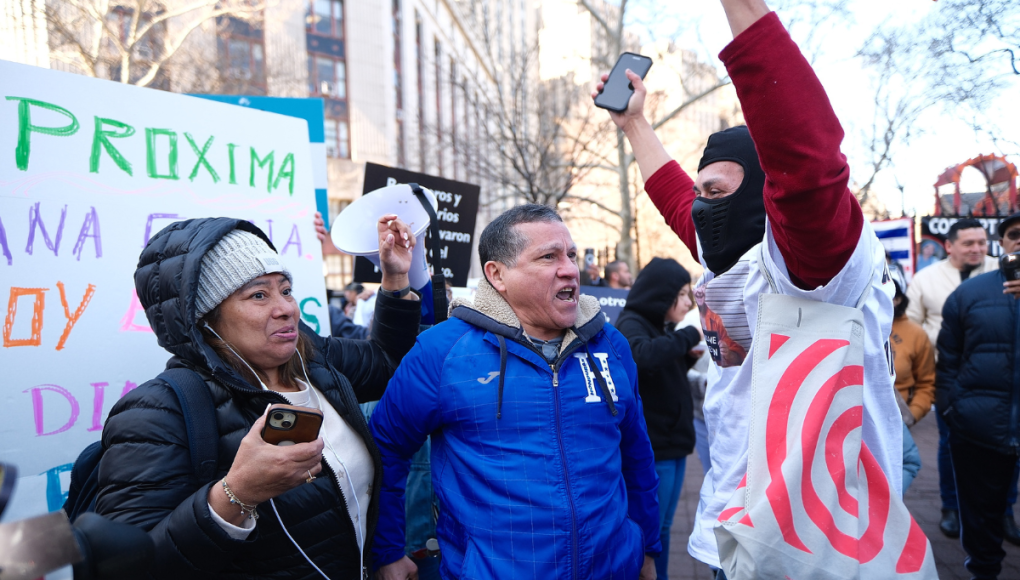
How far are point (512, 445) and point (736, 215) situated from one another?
93 cm

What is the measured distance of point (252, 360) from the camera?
1.81 meters

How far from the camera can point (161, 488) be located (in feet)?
4.70

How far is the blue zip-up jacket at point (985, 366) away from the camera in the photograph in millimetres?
3209

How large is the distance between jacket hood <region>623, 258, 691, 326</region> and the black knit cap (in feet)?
6.21

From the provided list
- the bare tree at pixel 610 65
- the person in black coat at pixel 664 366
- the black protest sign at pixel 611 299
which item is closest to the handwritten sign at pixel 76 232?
the person in black coat at pixel 664 366

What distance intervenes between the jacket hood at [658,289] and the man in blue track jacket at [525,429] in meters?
Result: 1.41

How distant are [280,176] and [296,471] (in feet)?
5.70

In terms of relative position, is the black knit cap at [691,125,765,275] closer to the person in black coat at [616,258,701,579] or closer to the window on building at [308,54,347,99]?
the person in black coat at [616,258,701,579]

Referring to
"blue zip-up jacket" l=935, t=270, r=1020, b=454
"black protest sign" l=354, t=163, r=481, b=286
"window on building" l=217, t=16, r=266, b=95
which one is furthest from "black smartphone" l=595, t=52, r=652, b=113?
"window on building" l=217, t=16, r=266, b=95

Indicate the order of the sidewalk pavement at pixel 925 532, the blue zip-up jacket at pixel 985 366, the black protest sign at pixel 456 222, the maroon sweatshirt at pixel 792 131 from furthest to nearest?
the black protest sign at pixel 456 222 → the sidewalk pavement at pixel 925 532 → the blue zip-up jacket at pixel 985 366 → the maroon sweatshirt at pixel 792 131

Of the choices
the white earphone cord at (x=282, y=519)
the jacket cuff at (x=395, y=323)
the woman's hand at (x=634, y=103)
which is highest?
the woman's hand at (x=634, y=103)

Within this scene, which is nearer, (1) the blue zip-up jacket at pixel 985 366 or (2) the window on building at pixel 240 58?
(1) the blue zip-up jacket at pixel 985 366

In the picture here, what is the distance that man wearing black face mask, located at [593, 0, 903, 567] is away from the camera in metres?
0.98

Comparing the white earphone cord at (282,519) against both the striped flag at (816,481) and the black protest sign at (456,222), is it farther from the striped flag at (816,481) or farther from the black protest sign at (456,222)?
the black protest sign at (456,222)
